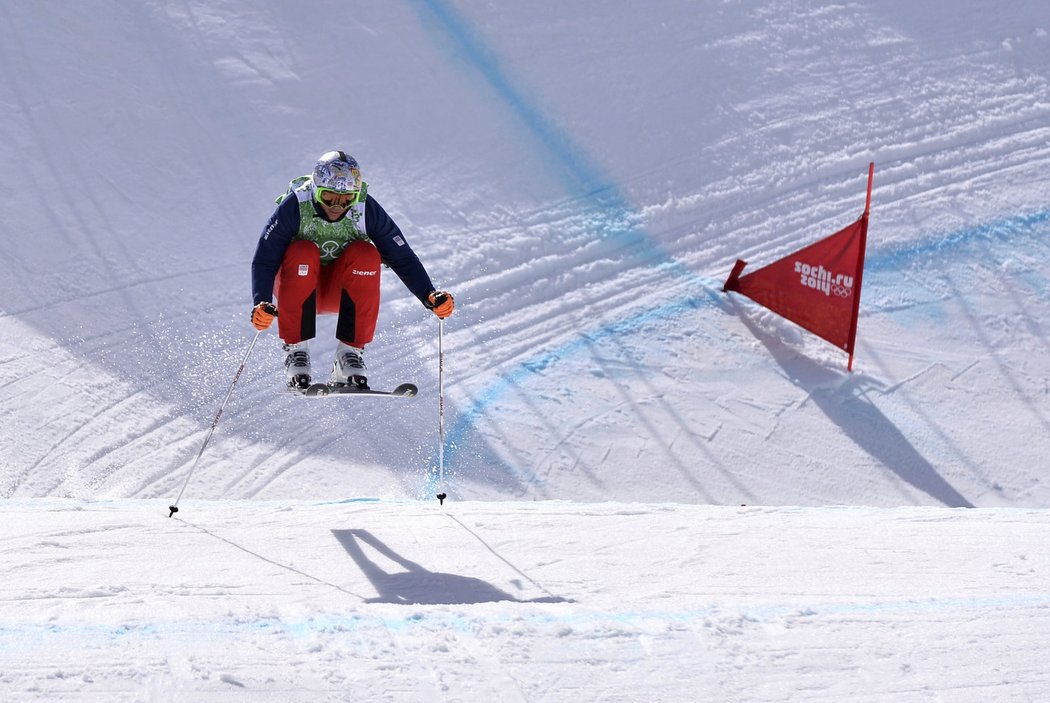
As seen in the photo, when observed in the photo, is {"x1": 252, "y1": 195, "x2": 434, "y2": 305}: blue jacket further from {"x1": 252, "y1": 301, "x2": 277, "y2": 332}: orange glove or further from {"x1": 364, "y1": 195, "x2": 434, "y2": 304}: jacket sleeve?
{"x1": 252, "y1": 301, "x2": 277, "y2": 332}: orange glove

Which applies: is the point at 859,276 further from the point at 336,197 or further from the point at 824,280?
the point at 336,197

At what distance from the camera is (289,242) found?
5605 millimetres

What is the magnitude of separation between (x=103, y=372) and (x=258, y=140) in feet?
9.68

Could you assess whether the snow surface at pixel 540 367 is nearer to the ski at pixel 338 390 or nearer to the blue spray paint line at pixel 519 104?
the blue spray paint line at pixel 519 104

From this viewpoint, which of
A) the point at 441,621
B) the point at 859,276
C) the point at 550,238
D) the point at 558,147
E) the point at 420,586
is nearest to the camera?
the point at 441,621

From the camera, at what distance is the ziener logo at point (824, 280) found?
7.96m

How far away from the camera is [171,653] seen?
146 inches

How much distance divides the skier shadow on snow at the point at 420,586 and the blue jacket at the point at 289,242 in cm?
137

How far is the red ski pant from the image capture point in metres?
5.58

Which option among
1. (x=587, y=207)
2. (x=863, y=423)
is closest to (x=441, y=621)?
(x=863, y=423)

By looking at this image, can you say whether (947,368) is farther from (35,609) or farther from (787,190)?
(35,609)

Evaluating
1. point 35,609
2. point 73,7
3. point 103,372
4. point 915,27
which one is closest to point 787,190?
point 915,27

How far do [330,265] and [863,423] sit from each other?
12.8ft

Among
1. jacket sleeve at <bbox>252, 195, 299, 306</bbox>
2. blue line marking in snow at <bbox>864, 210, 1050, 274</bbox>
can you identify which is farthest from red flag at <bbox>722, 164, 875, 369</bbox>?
jacket sleeve at <bbox>252, 195, 299, 306</bbox>
